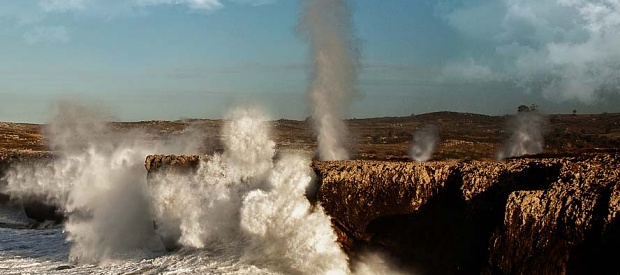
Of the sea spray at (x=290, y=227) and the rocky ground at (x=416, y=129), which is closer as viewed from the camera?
the sea spray at (x=290, y=227)

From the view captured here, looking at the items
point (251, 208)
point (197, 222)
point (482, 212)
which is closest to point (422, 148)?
point (197, 222)

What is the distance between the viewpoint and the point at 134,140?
97.9 ft

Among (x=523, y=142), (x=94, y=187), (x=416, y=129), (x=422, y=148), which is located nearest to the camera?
(x=94, y=187)

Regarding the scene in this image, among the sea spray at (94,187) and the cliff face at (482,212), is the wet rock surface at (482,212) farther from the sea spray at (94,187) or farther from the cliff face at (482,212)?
the sea spray at (94,187)

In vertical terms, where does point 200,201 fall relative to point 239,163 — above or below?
below

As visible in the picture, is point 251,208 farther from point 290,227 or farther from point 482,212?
point 482,212

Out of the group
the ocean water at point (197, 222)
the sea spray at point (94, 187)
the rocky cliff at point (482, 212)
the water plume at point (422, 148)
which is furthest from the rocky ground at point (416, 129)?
the rocky cliff at point (482, 212)

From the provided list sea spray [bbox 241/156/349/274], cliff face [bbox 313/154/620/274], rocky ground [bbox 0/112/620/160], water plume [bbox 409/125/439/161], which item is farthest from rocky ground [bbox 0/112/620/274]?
rocky ground [bbox 0/112/620/160]

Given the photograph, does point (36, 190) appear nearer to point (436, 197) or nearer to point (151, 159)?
point (151, 159)

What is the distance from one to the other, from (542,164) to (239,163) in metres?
9.95

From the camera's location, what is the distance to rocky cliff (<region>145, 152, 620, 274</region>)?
10305 millimetres

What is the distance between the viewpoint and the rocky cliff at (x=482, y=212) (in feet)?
33.8

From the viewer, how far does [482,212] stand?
483 inches

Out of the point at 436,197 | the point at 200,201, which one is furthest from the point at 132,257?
the point at 436,197
